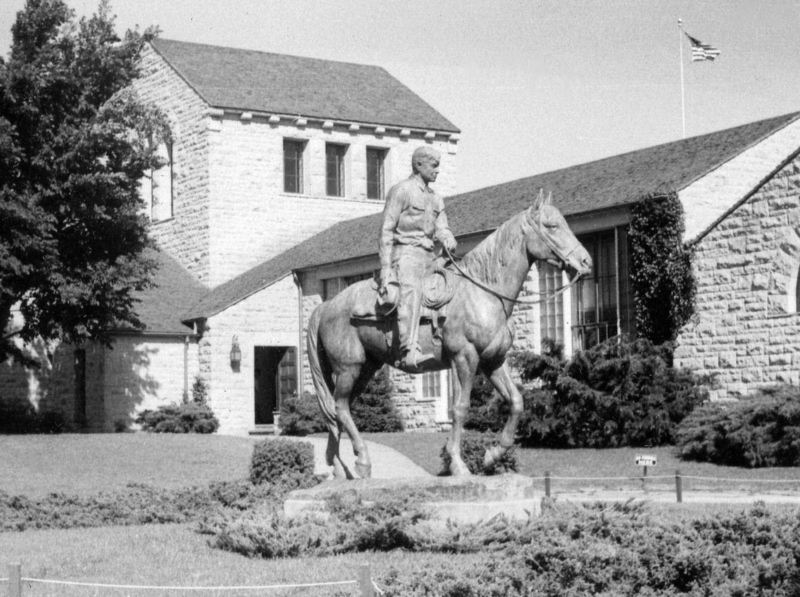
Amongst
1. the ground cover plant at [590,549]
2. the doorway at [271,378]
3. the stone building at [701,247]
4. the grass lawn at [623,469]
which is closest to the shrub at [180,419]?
the doorway at [271,378]

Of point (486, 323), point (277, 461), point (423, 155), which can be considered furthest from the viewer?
point (277, 461)

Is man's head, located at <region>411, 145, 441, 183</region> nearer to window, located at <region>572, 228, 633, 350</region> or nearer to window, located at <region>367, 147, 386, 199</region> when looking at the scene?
window, located at <region>572, 228, 633, 350</region>

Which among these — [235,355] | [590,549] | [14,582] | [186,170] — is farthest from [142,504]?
[186,170]

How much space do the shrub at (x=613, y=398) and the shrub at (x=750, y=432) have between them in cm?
154

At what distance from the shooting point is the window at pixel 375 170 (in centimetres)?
4703

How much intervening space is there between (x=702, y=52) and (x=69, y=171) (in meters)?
17.0

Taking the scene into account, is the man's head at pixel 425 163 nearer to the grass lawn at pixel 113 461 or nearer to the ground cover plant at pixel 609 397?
the grass lawn at pixel 113 461

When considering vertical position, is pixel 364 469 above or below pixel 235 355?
below

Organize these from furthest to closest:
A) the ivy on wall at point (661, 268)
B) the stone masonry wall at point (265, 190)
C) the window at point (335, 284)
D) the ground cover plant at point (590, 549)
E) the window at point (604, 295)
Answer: the stone masonry wall at point (265, 190) → the window at point (335, 284) → the window at point (604, 295) → the ivy on wall at point (661, 268) → the ground cover plant at point (590, 549)

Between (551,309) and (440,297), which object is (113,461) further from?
(440,297)

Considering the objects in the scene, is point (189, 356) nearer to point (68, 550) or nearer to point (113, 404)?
point (113, 404)

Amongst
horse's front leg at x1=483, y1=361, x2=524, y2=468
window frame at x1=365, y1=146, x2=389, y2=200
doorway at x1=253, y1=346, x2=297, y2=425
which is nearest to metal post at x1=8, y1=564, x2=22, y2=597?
horse's front leg at x1=483, y1=361, x2=524, y2=468

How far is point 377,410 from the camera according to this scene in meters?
36.5

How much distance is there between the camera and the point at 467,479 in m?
13.3
